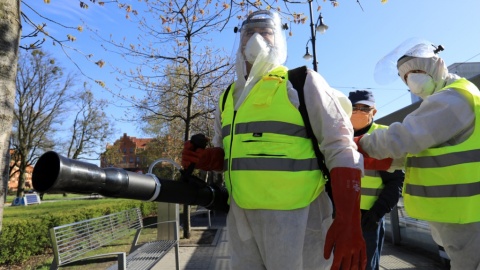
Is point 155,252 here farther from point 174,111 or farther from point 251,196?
point 174,111

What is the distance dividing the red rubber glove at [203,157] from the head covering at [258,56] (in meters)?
0.32

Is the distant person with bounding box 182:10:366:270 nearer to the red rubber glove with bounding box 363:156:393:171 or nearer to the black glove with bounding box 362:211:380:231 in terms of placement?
the red rubber glove with bounding box 363:156:393:171

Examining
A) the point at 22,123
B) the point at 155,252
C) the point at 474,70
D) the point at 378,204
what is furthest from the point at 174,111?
the point at 474,70

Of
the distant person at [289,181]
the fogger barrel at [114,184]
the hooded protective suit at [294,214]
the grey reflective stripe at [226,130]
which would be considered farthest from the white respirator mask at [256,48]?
the fogger barrel at [114,184]

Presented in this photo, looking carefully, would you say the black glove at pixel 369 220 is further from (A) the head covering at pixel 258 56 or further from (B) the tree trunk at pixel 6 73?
(B) the tree trunk at pixel 6 73

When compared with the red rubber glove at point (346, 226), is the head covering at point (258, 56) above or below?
above

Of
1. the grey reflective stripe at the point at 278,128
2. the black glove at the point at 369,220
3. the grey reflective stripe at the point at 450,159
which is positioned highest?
the grey reflective stripe at the point at 278,128

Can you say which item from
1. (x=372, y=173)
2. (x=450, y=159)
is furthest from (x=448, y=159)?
(x=372, y=173)

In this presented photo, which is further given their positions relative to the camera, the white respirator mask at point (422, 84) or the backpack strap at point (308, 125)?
the white respirator mask at point (422, 84)

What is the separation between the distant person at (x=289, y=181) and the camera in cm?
150

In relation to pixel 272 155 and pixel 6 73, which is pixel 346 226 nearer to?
pixel 272 155

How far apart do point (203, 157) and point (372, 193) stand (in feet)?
6.01

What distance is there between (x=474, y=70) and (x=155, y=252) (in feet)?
151

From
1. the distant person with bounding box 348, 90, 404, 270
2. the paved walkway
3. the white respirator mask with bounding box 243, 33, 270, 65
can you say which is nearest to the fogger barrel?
the white respirator mask with bounding box 243, 33, 270, 65
